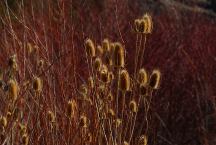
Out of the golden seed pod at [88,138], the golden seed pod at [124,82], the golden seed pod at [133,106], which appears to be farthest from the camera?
the golden seed pod at [88,138]

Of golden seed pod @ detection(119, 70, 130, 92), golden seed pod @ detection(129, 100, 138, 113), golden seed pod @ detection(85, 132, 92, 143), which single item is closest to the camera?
golden seed pod @ detection(119, 70, 130, 92)

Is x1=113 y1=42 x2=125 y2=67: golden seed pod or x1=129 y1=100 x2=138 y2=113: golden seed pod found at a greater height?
x1=113 y1=42 x2=125 y2=67: golden seed pod

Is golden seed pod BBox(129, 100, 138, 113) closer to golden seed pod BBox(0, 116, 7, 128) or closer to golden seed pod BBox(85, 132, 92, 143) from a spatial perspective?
golden seed pod BBox(85, 132, 92, 143)

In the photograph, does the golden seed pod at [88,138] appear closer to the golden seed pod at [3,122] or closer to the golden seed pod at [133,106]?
the golden seed pod at [133,106]

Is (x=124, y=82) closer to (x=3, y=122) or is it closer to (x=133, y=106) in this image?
(x=133, y=106)

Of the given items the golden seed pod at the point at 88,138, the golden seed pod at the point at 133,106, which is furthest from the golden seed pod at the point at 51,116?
the golden seed pod at the point at 133,106

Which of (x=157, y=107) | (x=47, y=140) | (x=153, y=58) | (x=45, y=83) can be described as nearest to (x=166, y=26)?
(x=153, y=58)

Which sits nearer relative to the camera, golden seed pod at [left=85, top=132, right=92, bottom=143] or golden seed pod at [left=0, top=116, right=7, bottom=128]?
golden seed pod at [left=0, top=116, right=7, bottom=128]

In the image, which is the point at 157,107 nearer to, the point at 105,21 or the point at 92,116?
the point at 105,21

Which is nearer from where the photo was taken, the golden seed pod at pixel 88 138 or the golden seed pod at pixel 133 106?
the golden seed pod at pixel 133 106

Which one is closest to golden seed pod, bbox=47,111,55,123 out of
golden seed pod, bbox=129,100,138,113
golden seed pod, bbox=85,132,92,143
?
golden seed pod, bbox=85,132,92,143

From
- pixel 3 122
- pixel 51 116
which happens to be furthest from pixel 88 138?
pixel 3 122

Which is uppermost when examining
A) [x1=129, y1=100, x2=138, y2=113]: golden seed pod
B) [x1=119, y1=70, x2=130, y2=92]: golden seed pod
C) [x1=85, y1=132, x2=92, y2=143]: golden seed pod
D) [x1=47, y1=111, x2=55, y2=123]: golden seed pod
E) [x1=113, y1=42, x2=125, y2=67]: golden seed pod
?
[x1=113, y1=42, x2=125, y2=67]: golden seed pod
